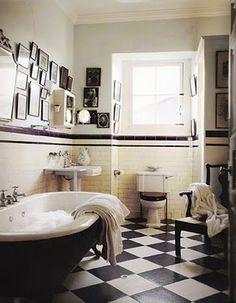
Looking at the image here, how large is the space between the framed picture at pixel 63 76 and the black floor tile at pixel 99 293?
283 cm

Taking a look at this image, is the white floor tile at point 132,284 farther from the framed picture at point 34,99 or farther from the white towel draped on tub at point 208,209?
the framed picture at point 34,99

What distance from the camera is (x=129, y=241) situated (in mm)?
3787

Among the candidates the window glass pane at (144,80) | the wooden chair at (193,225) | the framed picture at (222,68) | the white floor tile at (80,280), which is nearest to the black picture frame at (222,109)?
the framed picture at (222,68)

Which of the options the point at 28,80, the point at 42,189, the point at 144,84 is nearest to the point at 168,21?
the point at 144,84

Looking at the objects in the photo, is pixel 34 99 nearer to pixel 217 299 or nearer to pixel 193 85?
pixel 193 85

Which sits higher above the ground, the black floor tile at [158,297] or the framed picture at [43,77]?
the framed picture at [43,77]

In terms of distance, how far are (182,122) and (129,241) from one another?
220 centimetres

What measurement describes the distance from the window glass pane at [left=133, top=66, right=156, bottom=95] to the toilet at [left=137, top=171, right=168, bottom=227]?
1385 millimetres

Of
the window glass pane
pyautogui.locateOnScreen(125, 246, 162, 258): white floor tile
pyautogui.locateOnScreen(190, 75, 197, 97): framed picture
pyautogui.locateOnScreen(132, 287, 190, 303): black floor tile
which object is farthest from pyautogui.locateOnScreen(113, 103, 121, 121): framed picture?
pyautogui.locateOnScreen(132, 287, 190, 303): black floor tile

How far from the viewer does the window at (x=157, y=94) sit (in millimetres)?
5152

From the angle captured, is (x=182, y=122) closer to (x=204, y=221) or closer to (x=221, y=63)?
(x=221, y=63)

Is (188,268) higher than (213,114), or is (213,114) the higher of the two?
(213,114)

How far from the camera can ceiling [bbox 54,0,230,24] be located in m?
4.37

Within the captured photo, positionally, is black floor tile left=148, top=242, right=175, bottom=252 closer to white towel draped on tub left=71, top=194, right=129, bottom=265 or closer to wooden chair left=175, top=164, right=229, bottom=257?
wooden chair left=175, top=164, right=229, bottom=257
